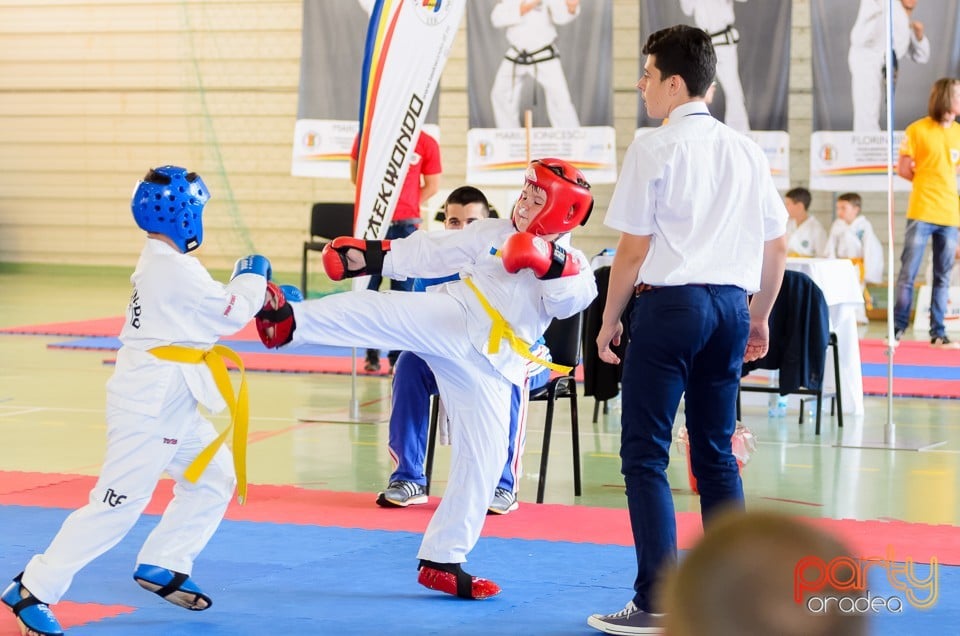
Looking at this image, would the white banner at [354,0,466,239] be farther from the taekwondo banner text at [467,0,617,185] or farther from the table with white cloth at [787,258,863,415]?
the taekwondo banner text at [467,0,617,185]

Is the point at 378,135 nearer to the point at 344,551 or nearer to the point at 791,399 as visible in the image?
the point at 344,551

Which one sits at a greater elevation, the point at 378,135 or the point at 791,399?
the point at 378,135

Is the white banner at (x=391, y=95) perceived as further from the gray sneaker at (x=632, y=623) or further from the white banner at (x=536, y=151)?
the white banner at (x=536, y=151)

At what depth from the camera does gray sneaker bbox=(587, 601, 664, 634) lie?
3115 millimetres

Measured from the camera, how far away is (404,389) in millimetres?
4840

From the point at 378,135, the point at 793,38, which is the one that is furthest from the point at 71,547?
the point at 793,38

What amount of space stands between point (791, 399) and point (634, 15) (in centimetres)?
707

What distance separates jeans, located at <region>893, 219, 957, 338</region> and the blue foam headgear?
7134 millimetres

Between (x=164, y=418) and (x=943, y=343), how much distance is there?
7.74m

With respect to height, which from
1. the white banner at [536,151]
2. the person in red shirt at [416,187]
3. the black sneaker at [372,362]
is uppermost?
the white banner at [536,151]

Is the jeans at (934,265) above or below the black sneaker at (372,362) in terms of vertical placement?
above

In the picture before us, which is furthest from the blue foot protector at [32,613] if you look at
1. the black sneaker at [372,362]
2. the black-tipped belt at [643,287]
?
the black sneaker at [372,362]

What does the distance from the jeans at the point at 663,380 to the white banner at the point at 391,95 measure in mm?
3009

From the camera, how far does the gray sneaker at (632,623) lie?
3.12 m
